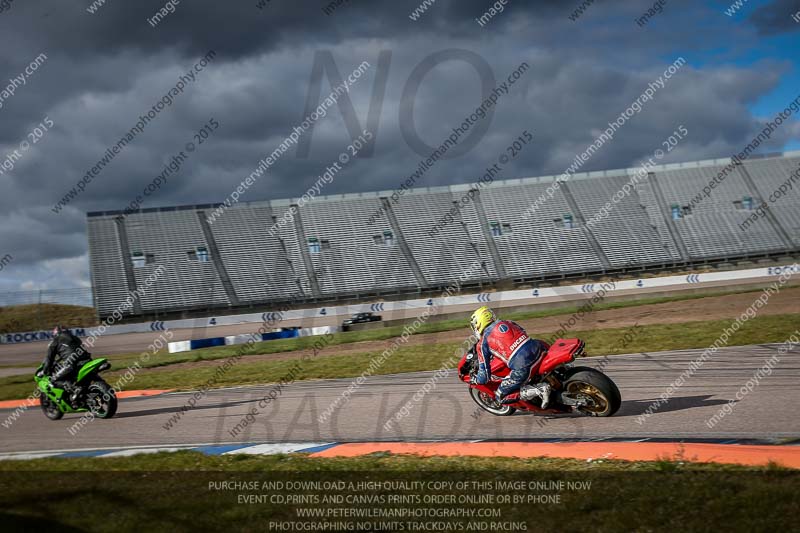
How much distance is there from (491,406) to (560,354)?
59.1 inches

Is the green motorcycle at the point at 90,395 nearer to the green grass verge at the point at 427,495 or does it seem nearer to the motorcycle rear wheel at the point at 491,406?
the green grass verge at the point at 427,495

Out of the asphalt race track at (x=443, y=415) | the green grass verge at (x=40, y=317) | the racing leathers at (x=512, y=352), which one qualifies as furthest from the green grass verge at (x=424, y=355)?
the green grass verge at (x=40, y=317)

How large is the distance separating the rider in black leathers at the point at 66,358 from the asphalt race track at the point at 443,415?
0.68 metres

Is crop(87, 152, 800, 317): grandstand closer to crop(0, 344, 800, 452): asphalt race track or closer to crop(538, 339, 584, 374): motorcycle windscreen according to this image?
crop(0, 344, 800, 452): asphalt race track

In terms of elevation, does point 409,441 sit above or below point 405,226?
below

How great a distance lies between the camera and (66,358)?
11.8 m

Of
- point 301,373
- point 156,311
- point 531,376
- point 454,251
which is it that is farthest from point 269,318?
point 531,376

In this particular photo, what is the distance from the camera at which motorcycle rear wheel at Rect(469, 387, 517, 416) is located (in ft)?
29.8

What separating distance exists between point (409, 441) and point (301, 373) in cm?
864

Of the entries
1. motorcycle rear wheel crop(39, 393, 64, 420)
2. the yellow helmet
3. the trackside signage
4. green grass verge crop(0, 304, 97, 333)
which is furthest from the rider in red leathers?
green grass verge crop(0, 304, 97, 333)

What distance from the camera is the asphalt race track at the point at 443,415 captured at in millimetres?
7652

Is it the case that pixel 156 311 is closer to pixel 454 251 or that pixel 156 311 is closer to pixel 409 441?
pixel 454 251

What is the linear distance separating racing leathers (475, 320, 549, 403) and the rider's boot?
11cm

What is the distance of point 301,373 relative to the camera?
1619 cm
